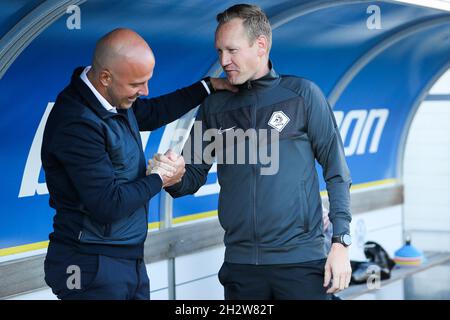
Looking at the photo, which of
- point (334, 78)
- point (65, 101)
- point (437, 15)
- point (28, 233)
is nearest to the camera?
point (65, 101)

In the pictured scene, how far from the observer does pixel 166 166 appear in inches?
119

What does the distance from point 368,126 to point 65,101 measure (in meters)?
4.58

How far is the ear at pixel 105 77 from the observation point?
9.42ft

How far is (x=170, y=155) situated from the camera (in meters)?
3.06

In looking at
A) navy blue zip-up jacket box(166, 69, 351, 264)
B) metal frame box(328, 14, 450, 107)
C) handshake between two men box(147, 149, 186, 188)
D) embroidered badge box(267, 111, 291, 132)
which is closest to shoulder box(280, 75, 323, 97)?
navy blue zip-up jacket box(166, 69, 351, 264)

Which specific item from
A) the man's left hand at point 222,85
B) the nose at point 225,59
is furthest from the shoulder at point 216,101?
the nose at point 225,59

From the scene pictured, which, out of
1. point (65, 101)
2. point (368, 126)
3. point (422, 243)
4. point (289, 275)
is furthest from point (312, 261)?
point (422, 243)

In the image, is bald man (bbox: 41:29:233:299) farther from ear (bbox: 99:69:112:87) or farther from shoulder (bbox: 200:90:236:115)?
shoulder (bbox: 200:90:236:115)

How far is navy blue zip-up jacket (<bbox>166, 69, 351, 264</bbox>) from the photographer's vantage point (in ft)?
10.2

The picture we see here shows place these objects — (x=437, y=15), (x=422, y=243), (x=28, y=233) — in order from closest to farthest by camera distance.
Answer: (x=28, y=233) < (x=437, y=15) < (x=422, y=243)

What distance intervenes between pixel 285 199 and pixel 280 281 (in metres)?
0.31

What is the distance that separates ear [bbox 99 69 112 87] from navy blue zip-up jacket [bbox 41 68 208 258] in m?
0.06

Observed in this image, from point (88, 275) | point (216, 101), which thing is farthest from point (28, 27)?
point (88, 275)
